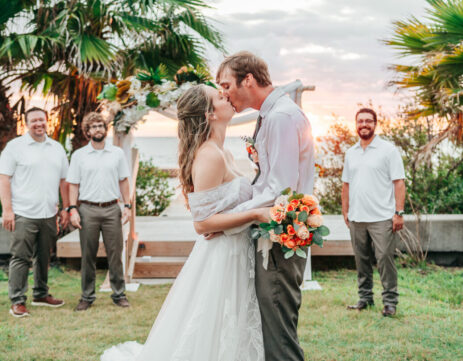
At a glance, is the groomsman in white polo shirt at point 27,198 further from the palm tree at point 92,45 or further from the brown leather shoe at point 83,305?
the palm tree at point 92,45

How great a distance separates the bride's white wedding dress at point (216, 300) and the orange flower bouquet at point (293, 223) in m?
0.34

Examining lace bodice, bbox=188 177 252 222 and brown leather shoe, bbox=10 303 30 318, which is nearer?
lace bodice, bbox=188 177 252 222

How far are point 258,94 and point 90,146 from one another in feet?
11.2

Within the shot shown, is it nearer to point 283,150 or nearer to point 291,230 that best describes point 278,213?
point 291,230

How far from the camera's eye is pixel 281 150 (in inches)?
88.4

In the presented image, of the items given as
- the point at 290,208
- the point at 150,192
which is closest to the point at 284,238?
the point at 290,208

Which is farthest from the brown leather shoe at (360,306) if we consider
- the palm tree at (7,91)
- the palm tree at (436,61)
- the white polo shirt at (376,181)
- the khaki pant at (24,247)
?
the palm tree at (7,91)

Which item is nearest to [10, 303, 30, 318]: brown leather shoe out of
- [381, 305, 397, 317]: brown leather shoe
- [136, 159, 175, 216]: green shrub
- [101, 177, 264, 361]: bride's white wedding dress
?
[101, 177, 264, 361]: bride's white wedding dress

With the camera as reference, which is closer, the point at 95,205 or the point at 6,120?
the point at 95,205

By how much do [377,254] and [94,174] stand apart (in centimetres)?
310

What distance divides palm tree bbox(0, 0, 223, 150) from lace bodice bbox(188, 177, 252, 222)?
200 inches

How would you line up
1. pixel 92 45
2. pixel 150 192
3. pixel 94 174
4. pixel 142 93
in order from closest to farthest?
pixel 94 174 → pixel 142 93 → pixel 92 45 → pixel 150 192

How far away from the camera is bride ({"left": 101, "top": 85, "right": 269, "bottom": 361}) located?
2.49 m

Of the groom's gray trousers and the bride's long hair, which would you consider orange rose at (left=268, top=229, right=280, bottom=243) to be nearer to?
the groom's gray trousers
